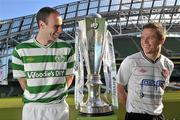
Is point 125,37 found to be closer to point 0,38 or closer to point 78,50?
point 0,38

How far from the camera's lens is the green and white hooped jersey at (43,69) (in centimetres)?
253

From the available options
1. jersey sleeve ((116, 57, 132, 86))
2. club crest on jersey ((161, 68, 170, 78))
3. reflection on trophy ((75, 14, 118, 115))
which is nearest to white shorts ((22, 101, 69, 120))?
reflection on trophy ((75, 14, 118, 115))

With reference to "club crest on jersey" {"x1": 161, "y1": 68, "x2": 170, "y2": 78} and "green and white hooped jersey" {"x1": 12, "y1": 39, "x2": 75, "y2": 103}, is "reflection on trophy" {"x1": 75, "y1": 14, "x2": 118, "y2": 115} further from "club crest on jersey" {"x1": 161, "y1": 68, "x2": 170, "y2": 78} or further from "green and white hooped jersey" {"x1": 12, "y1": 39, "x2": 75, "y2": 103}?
"club crest on jersey" {"x1": 161, "y1": 68, "x2": 170, "y2": 78}

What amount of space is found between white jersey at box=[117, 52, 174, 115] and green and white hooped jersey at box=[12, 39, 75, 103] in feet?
1.18

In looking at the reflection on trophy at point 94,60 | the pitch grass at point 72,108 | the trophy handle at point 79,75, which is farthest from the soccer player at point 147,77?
the pitch grass at point 72,108

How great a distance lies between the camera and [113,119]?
7.85 feet

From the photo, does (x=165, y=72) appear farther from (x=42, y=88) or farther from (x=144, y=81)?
(x=42, y=88)

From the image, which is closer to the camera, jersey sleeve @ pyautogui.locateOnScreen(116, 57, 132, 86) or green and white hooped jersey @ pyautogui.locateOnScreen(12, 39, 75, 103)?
green and white hooped jersey @ pyautogui.locateOnScreen(12, 39, 75, 103)

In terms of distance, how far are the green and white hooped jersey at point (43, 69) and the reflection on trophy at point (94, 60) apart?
14 centimetres

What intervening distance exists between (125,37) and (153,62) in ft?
50.5

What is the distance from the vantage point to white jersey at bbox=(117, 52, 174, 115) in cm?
264

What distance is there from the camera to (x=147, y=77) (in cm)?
266

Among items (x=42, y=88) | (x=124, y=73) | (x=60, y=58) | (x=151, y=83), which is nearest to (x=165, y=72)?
(x=151, y=83)

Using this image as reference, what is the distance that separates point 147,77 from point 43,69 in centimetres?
61
